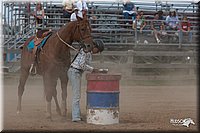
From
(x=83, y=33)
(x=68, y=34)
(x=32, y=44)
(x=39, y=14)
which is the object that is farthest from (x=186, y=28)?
(x=83, y=33)

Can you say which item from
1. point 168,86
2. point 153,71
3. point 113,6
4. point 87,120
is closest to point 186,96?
point 168,86

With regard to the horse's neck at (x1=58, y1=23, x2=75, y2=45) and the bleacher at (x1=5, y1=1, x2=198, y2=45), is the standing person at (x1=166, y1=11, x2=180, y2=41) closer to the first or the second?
the bleacher at (x1=5, y1=1, x2=198, y2=45)

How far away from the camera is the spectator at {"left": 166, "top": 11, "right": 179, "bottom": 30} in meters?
23.1

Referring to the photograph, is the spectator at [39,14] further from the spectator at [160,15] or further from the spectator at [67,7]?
the spectator at [160,15]

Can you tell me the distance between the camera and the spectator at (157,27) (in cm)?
2258

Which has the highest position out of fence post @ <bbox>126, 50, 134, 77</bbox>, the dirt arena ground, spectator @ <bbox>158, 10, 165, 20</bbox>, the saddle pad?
spectator @ <bbox>158, 10, 165, 20</bbox>

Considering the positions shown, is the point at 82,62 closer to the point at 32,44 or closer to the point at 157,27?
the point at 32,44

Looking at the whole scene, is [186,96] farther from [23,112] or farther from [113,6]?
[113,6]

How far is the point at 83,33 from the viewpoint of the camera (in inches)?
368

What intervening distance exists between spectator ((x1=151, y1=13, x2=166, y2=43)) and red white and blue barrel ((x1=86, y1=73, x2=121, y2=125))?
14.0 metres

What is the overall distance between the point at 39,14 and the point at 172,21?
6284 millimetres

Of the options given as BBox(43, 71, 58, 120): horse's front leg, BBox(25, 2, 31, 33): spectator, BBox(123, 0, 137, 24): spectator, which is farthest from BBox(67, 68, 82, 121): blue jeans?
BBox(123, 0, 137, 24): spectator

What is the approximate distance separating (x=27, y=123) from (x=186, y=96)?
7.62 meters

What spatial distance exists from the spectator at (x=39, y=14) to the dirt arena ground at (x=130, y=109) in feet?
11.6
